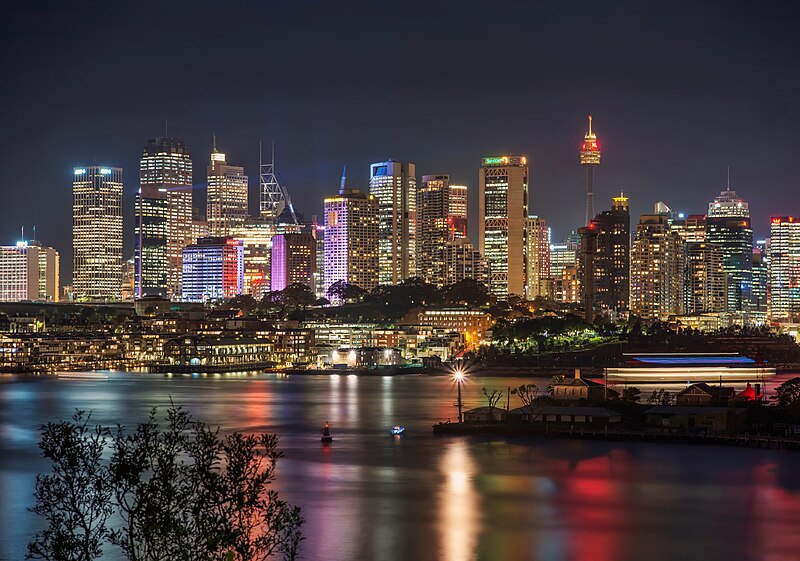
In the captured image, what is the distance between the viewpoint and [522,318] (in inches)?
4129

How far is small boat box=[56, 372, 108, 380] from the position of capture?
76.3 metres

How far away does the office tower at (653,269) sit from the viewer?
136 metres

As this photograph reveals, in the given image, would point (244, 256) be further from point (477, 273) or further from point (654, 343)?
point (654, 343)

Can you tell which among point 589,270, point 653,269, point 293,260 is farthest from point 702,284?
point 293,260

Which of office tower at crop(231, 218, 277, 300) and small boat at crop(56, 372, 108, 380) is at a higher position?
office tower at crop(231, 218, 277, 300)

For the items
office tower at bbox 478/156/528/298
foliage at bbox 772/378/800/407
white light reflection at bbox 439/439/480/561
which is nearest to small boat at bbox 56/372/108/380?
foliage at bbox 772/378/800/407

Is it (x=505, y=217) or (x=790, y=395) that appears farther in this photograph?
(x=505, y=217)

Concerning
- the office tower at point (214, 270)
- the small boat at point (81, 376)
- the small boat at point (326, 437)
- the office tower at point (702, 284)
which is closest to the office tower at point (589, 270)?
the office tower at point (702, 284)

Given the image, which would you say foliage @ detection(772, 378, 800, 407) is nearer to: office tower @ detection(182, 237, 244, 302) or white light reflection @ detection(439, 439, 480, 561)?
white light reflection @ detection(439, 439, 480, 561)

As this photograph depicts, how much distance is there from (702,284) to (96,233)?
74.7 metres

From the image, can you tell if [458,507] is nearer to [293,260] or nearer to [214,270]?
[293,260]

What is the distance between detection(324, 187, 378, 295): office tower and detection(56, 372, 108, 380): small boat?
60347mm

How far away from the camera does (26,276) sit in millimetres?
173875

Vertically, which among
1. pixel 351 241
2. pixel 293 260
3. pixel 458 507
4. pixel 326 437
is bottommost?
pixel 458 507
